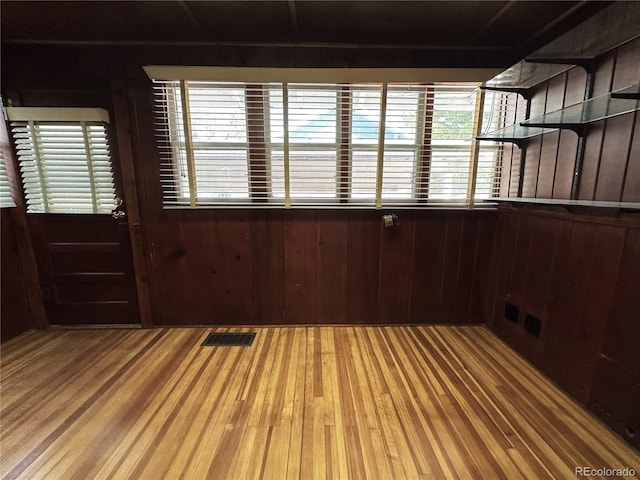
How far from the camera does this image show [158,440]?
1.26 meters

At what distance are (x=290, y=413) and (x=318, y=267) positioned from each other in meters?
1.13

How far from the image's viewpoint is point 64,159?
2086 millimetres

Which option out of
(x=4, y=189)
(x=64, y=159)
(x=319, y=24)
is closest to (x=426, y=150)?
(x=319, y=24)

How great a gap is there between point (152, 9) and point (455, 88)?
2.18m

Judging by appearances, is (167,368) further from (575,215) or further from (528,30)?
(528,30)

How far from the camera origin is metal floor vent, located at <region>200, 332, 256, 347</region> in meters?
2.06

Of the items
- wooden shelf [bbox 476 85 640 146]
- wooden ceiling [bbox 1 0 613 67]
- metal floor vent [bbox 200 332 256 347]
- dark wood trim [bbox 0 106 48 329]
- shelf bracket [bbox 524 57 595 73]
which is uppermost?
wooden ceiling [bbox 1 0 613 67]

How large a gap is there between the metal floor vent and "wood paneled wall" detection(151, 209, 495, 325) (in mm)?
143

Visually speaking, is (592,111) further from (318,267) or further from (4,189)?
(4,189)

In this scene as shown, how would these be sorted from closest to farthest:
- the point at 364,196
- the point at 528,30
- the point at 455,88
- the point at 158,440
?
the point at 158,440 < the point at 528,30 < the point at 455,88 < the point at 364,196

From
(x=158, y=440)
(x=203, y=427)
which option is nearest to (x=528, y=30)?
(x=203, y=427)

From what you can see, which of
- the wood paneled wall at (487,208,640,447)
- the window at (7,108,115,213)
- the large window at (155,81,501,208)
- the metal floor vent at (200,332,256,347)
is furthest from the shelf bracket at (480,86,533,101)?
the window at (7,108,115,213)

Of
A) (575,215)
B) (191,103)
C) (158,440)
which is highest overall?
(191,103)

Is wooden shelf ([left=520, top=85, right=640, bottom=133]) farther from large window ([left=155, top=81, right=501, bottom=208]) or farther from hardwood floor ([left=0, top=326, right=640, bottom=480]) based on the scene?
hardwood floor ([left=0, top=326, right=640, bottom=480])
